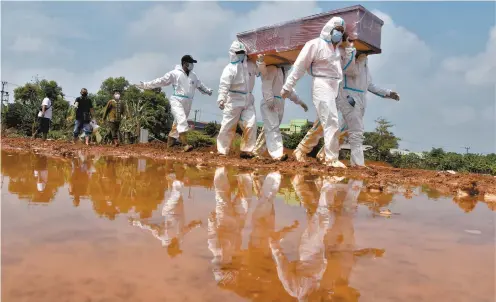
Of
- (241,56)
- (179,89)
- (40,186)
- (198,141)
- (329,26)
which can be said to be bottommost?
(40,186)

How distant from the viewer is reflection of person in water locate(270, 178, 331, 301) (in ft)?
3.74

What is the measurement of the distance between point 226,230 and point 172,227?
240mm

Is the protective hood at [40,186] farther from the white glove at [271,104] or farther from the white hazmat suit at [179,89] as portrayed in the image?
the white hazmat suit at [179,89]

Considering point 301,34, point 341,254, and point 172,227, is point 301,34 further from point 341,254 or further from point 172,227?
point 341,254

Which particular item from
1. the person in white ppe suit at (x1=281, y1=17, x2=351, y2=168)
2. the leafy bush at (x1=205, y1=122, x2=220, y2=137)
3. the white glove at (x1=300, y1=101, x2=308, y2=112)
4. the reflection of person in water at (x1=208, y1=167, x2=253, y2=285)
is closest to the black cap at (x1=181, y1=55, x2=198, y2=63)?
the white glove at (x1=300, y1=101, x2=308, y2=112)

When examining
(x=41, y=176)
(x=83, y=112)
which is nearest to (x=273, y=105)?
(x=41, y=176)

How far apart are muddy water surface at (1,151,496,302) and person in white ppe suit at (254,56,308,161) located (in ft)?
12.3

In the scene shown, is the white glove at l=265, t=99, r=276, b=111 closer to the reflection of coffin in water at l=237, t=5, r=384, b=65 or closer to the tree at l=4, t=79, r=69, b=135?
the reflection of coffin in water at l=237, t=5, r=384, b=65

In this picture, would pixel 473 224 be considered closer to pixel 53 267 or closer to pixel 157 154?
pixel 53 267

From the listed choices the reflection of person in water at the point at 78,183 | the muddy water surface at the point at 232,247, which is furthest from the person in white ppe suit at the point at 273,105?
the muddy water surface at the point at 232,247

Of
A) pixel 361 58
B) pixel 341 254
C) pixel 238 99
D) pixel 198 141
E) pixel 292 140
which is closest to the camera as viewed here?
pixel 341 254

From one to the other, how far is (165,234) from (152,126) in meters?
22.6

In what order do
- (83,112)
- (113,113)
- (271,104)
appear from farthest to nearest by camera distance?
(113,113)
(83,112)
(271,104)

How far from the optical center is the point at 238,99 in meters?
6.38
